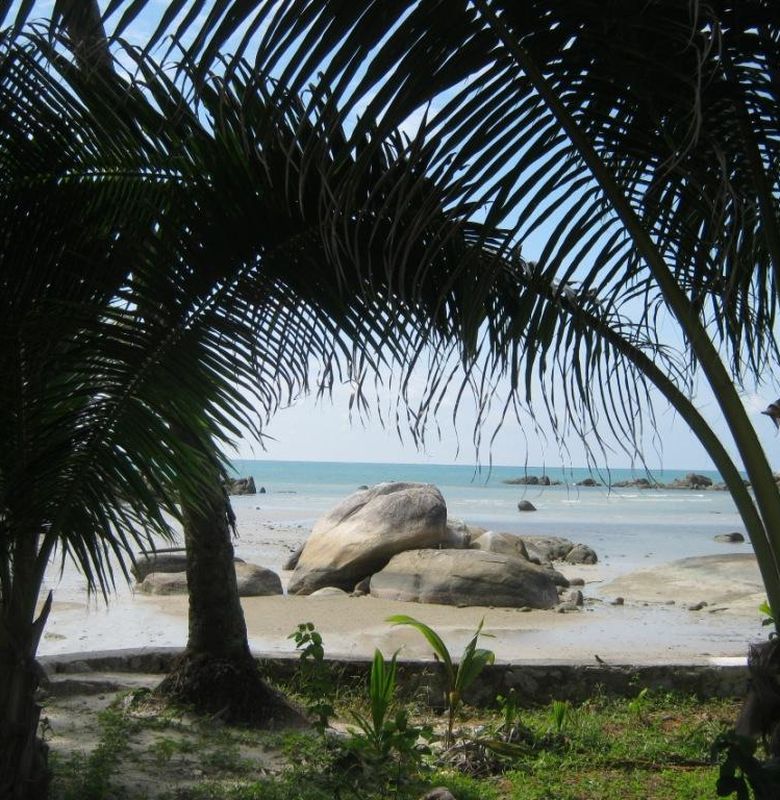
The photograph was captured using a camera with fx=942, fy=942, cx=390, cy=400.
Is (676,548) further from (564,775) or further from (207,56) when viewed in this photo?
(207,56)

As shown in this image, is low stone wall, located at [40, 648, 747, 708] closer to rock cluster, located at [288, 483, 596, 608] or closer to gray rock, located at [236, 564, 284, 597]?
rock cluster, located at [288, 483, 596, 608]

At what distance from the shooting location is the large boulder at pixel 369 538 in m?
11.0

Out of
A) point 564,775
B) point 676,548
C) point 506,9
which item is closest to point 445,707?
point 564,775

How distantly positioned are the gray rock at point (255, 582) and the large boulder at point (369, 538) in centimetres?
55

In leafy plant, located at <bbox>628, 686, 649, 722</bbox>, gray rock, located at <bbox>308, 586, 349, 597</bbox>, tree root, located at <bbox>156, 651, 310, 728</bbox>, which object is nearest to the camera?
tree root, located at <bbox>156, 651, 310, 728</bbox>

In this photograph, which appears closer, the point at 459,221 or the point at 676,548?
the point at 459,221

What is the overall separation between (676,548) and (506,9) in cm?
1983

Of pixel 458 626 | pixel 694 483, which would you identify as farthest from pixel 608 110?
pixel 694 483

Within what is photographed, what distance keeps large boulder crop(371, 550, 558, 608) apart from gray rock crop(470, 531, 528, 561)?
2.02 m

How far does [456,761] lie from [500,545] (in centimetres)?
820

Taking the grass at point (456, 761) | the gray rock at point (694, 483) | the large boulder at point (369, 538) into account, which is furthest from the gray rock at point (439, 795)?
the gray rock at point (694, 483)

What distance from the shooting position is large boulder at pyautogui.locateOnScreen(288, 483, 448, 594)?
1102 centimetres

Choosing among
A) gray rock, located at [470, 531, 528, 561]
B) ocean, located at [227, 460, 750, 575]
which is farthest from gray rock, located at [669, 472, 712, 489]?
gray rock, located at [470, 531, 528, 561]

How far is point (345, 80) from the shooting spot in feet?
5.25
